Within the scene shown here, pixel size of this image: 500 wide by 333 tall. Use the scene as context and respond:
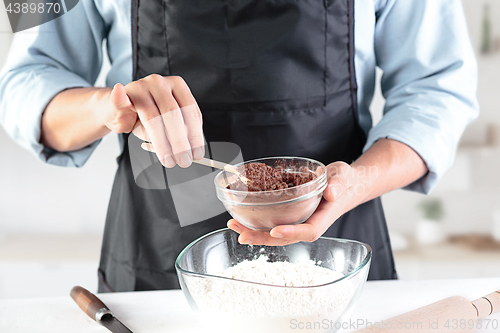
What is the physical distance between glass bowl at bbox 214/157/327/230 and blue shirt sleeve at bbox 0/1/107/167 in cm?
37

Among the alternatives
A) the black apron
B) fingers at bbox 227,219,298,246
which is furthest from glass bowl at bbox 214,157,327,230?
the black apron

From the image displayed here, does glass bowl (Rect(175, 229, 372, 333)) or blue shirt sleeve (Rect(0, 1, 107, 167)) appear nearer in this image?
glass bowl (Rect(175, 229, 372, 333))

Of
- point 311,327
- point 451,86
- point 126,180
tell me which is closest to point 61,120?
point 126,180

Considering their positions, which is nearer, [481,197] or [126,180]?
[126,180]

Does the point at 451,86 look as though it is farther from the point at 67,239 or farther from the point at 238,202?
the point at 67,239

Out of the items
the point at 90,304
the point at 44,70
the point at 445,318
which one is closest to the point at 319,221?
the point at 445,318

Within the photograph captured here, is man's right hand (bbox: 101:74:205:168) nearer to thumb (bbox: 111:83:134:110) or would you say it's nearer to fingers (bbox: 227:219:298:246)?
thumb (bbox: 111:83:134:110)

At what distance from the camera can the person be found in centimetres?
63

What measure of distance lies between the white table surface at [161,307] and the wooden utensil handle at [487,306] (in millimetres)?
17

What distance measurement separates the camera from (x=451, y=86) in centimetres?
69

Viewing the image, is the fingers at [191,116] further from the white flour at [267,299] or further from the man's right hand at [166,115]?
the white flour at [267,299]

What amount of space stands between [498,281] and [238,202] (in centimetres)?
43

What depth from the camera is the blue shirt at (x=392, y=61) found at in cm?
67

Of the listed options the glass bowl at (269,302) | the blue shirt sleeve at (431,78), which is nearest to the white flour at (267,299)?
the glass bowl at (269,302)
